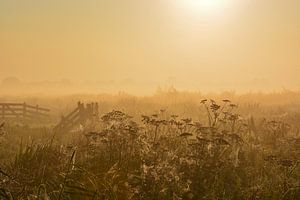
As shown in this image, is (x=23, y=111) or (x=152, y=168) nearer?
(x=152, y=168)

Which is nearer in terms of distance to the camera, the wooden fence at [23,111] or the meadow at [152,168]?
the meadow at [152,168]

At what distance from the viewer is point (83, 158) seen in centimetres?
1003

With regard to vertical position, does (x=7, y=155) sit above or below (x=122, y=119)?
below

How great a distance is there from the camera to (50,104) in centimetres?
4484

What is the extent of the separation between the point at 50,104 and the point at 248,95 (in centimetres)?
1795

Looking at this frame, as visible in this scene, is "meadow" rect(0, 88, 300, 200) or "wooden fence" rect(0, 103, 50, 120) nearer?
"meadow" rect(0, 88, 300, 200)

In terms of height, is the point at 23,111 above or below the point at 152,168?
below

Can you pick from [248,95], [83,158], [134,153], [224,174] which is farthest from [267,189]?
[248,95]

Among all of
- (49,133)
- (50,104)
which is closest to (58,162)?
(49,133)

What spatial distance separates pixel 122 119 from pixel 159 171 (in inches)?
123

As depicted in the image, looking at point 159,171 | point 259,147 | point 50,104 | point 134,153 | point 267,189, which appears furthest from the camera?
point 50,104

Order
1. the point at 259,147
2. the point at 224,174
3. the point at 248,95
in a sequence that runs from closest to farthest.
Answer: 1. the point at 224,174
2. the point at 259,147
3. the point at 248,95

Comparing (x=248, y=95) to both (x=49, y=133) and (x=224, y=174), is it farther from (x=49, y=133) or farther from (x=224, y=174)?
(x=224, y=174)

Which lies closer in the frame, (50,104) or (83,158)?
(83,158)
